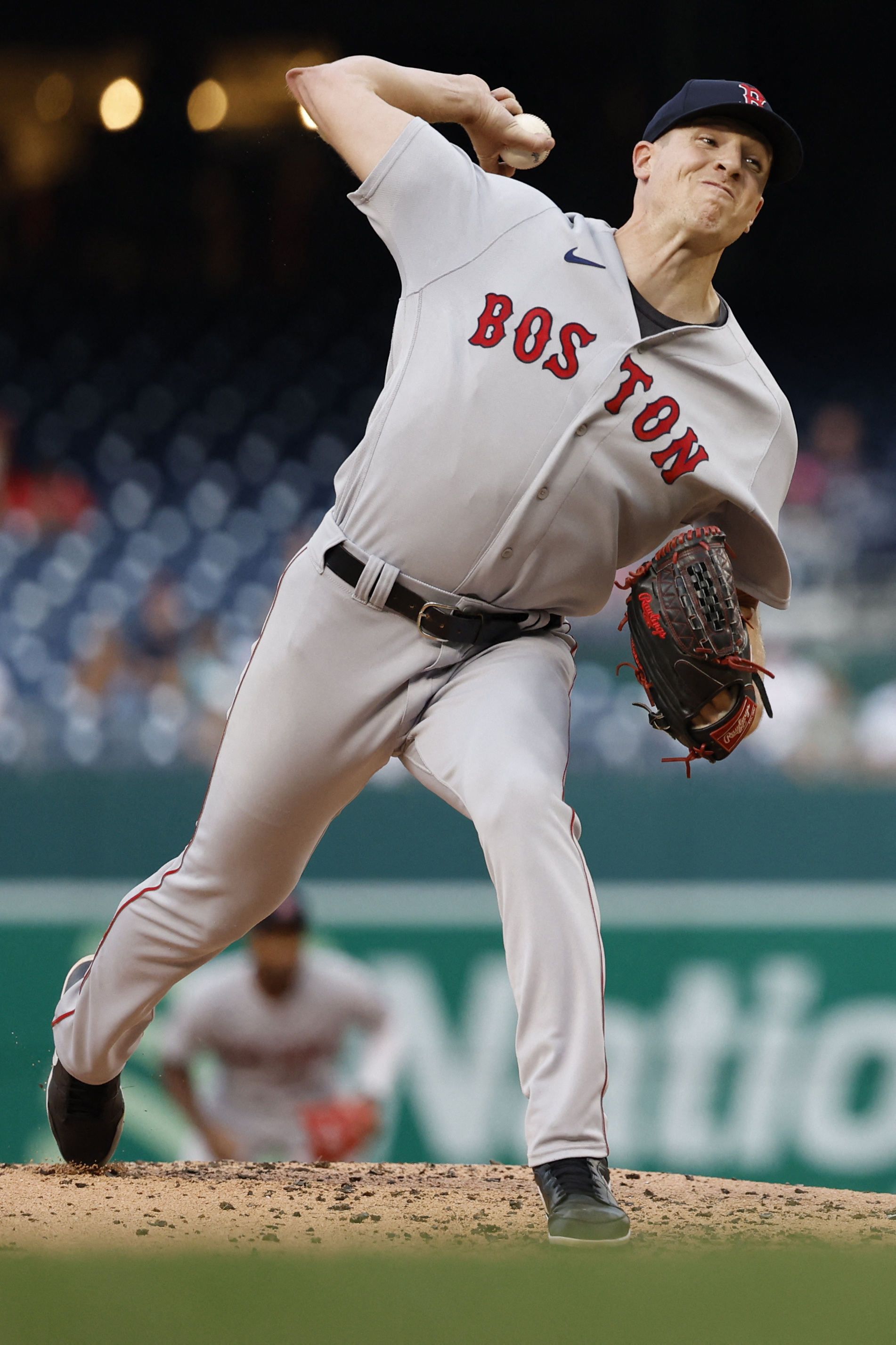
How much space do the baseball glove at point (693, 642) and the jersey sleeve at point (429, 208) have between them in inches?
22.5

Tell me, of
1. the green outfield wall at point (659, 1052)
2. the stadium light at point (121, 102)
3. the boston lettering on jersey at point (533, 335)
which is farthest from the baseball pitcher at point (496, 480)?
the stadium light at point (121, 102)

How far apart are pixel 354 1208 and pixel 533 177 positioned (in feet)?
26.6

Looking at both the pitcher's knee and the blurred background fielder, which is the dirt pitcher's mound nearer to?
the pitcher's knee

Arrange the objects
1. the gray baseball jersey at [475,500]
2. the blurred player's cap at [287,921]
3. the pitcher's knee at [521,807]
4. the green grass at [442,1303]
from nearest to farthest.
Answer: the green grass at [442,1303], the pitcher's knee at [521,807], the gray baseball jersey at [475,500], the blurred player's cap at [287,921]

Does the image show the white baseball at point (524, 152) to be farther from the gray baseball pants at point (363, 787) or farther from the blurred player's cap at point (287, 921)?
→ the blurred player's cap at point (287, 921)

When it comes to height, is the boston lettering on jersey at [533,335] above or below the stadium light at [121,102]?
below

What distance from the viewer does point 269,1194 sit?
8.93 ft

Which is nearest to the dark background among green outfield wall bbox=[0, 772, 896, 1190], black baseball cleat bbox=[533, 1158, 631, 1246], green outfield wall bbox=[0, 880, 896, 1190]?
Answer: green outfield wall bbox=[0, 772, 896, 1190]

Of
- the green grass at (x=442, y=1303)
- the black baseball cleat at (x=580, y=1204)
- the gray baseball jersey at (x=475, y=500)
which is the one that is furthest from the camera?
the gray baseball jersey at (x=475, y=500)

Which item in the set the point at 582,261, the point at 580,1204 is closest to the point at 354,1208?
the point at 580,1204

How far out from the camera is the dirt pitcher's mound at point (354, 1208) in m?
2.34

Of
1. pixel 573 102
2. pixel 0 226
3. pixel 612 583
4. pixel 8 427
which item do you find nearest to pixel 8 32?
pixel 0 226

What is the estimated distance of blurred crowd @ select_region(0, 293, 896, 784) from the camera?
21.0 feet

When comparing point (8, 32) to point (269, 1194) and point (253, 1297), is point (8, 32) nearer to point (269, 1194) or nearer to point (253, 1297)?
point (269, 1194)
